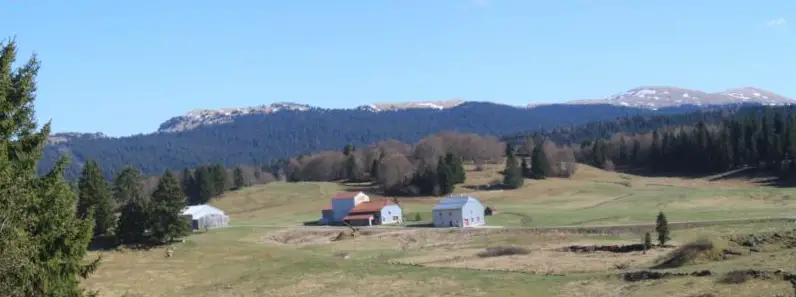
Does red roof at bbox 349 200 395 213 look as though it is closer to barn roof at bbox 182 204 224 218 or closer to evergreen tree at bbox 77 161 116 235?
barn roof at bbox 182 204 224 218

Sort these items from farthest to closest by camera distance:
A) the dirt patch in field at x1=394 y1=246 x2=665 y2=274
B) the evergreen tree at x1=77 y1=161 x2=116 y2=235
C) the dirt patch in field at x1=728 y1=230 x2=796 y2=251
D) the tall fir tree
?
the evergreen tree at x1=77 y1=161 x2=116 y2=235 → the dirt patch in field at x1=394 y1=246 x2=665 y2=274 → the dirt patch in field at x1=728 y1=230 x2=796 y2=251 → the tall fir tree

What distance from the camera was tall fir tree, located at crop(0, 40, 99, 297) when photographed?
13828 millimetres

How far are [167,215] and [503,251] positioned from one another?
28.0 metres

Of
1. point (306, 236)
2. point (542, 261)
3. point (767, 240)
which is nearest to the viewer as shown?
point (767, 240)

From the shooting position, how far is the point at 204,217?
9081 centimetres

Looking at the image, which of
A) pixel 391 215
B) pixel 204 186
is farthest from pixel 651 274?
pixel 204 186

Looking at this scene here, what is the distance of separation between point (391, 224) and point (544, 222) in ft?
60.2

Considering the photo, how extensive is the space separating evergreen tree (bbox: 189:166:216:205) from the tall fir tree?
376 ft

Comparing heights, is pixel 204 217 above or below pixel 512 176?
below

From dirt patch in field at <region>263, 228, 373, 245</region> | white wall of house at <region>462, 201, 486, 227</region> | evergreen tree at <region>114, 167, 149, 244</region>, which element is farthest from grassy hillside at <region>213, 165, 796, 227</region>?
evergreen tree at <region>114, 167, 149, 244</region>

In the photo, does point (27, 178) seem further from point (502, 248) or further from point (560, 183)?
point (560, 183)

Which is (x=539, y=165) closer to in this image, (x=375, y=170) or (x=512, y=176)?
(x=512, y=176)

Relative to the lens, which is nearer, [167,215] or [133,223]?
[133,223]

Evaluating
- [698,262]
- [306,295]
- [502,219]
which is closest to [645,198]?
[502,219]
